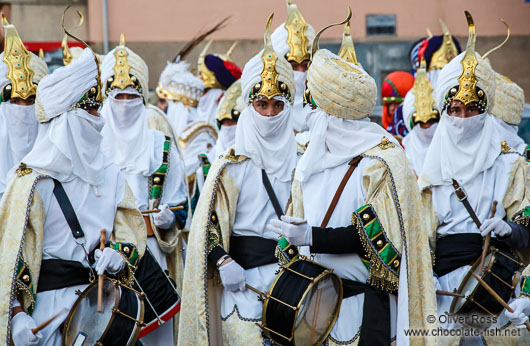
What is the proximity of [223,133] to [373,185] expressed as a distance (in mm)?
3726

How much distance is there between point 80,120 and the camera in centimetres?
567

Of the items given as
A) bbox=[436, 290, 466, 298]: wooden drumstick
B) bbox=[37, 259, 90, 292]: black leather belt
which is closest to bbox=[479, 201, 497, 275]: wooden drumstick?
bbox=[436, 290, 466, 298]: wooden drumstick

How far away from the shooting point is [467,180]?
6453mm

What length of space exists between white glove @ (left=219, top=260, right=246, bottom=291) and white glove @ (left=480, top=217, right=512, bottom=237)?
1.56 metres

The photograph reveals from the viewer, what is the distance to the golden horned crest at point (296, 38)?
8.81 m

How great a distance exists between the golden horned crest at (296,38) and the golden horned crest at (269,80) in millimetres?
2378

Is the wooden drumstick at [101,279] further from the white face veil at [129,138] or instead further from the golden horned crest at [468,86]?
the golden horned crest at [468,86]

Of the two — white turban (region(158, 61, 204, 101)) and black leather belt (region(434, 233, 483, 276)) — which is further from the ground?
black leather belt (region(434, 233, 483, 276))

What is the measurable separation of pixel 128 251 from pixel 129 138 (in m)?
2.13

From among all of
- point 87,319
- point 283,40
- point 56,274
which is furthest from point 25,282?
point 283,40

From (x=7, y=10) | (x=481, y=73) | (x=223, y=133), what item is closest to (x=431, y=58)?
(x=223, y=133)

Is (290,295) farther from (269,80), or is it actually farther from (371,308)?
(269,80)

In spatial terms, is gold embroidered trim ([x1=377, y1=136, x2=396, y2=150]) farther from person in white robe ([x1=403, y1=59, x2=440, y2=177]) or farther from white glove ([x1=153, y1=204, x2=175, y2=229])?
person in white robe ([x1=403, y1=59, x2=440, y2=177])

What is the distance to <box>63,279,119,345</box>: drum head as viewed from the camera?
17.5 ft
